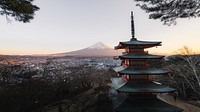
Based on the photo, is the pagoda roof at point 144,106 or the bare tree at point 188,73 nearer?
the pagoda roof at point 144,106

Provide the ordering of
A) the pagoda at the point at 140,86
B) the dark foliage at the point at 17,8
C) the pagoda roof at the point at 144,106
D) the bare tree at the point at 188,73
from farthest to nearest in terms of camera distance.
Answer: the bare tree at the point at 188,73 → the pagoda at the point at 140,86 → the pagoda roof at the point at 144,106 → the dark foliage at the point at 17,8

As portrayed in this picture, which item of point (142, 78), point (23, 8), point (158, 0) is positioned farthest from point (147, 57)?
point (23, 8)

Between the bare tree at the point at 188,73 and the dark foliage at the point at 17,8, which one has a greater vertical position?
the dark foliage at the point at 17,8

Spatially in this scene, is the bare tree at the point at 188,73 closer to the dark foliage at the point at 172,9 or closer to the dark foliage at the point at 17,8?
the dark foliage at the point at 172,9

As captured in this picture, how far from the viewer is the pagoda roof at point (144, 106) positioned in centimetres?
873

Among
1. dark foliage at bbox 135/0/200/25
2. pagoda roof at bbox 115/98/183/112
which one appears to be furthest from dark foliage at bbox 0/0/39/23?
pagoda roof at bbox 115/98/183/112

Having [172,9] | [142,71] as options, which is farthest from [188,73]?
[172,9]

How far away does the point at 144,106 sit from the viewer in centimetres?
891

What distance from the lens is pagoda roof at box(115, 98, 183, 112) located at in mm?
8732

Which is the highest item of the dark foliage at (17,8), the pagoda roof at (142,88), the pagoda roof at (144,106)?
the dark foliage at (17,8)

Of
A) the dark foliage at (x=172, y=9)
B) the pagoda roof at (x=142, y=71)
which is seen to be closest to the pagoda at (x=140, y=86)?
the pagoda roof at (x=142, y=71)

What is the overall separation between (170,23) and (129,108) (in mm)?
5532

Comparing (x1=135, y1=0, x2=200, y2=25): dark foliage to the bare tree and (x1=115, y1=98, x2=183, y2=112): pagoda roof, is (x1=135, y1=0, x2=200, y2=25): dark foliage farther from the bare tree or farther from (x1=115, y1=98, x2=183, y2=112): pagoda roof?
the bare tree

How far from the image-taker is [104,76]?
32.6 m
